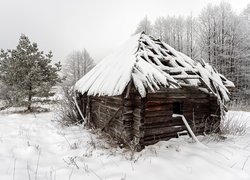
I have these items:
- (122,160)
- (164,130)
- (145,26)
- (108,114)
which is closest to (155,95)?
(164,130)

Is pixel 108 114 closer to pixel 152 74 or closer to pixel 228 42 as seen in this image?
pixel 152 74

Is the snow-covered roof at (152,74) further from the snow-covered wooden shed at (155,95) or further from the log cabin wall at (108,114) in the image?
the log cabin wall at (108,114)

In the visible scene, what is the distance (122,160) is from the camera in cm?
437

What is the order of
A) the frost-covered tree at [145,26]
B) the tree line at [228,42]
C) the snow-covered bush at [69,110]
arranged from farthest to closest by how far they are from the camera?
1. the frost-covered tree at [145,26]
2. the tree line at [228,42]
3. the snow-covered bush at [69,110]

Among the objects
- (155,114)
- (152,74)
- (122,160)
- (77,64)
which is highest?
(77,64)

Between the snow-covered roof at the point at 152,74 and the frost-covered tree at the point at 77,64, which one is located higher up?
the frost-covered tree at the point at 77,64

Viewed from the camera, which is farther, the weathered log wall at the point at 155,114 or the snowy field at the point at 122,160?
the weathered log wall at the point at 155,114

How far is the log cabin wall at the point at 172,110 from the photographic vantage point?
5.34 metres

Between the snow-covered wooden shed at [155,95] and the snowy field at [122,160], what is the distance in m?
0.53

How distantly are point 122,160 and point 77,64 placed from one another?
32558 millimetres

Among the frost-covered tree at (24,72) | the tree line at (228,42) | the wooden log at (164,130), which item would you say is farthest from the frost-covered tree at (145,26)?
the wooden log at (164,130)

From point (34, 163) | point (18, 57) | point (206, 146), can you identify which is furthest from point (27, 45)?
point (206, 146)

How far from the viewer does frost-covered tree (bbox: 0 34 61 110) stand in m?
12.7

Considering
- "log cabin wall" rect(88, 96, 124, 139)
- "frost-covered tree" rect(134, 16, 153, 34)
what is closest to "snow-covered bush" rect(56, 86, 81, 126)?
"log cabin wall" rect(88, 96, 124, 139)
